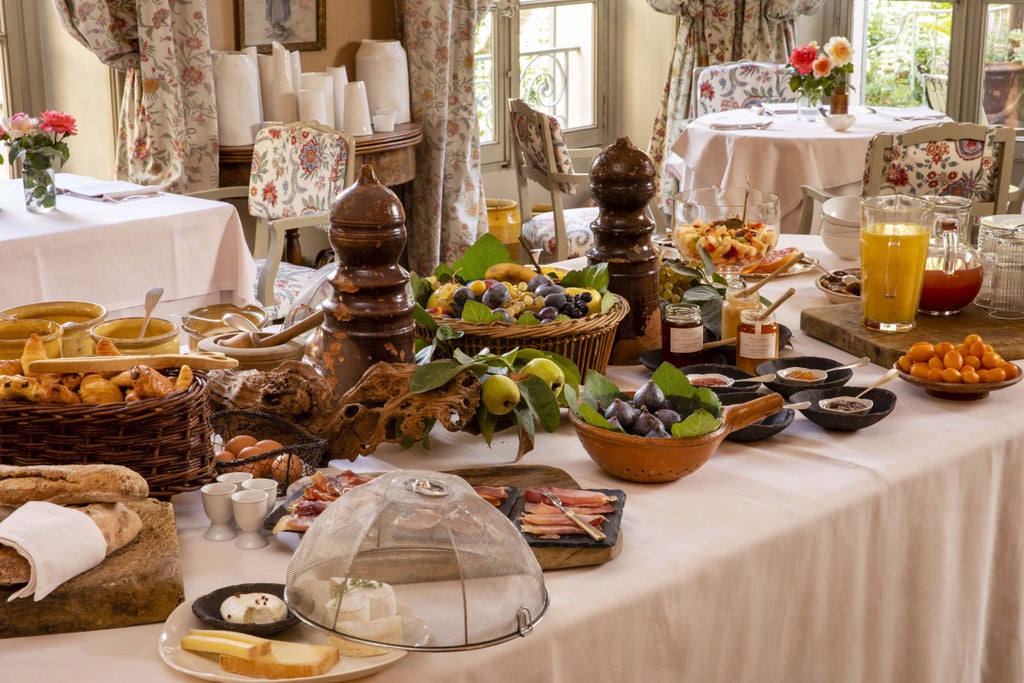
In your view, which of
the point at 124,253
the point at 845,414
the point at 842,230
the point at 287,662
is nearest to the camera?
the point at 287,662

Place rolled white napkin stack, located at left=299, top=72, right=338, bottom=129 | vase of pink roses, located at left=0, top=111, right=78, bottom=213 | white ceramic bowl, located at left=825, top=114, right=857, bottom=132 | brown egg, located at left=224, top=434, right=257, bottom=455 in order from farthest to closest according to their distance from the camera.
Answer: white ceramic bowl, located at left=825, top=114, right=857, bottom=132 → rolled white napkin stack, located at left=299, top=72, right=338, bottom=129 → vase of pink roses, located at left=0, top=111, right=78, bottom=213 → brown egg, located at left=224, top=434, right=257, bottom=455

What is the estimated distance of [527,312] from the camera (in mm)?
1530

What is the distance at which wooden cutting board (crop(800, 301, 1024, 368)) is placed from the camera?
1747 mm

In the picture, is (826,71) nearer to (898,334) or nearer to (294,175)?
(294,175)

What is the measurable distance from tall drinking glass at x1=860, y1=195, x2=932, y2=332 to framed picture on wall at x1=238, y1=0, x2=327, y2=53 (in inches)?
125

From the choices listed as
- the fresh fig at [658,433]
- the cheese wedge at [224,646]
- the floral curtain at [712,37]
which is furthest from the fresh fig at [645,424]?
the floral curtain at [712,37]

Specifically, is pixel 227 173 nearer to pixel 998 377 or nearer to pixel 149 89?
pixel 149 89

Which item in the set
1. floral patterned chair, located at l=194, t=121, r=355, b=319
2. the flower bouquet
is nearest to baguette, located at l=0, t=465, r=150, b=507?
floral patterned chair, located at l=194, t=121, r=355, b=319

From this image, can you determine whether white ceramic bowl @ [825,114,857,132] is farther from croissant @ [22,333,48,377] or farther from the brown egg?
croissant @ [22,333,48,377]

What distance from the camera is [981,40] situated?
568cm

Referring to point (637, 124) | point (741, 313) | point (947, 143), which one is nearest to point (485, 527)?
point (741, 313)

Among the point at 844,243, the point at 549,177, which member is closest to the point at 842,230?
the point at 844,243

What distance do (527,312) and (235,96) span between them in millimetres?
2888

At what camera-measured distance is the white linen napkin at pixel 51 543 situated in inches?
38.3
